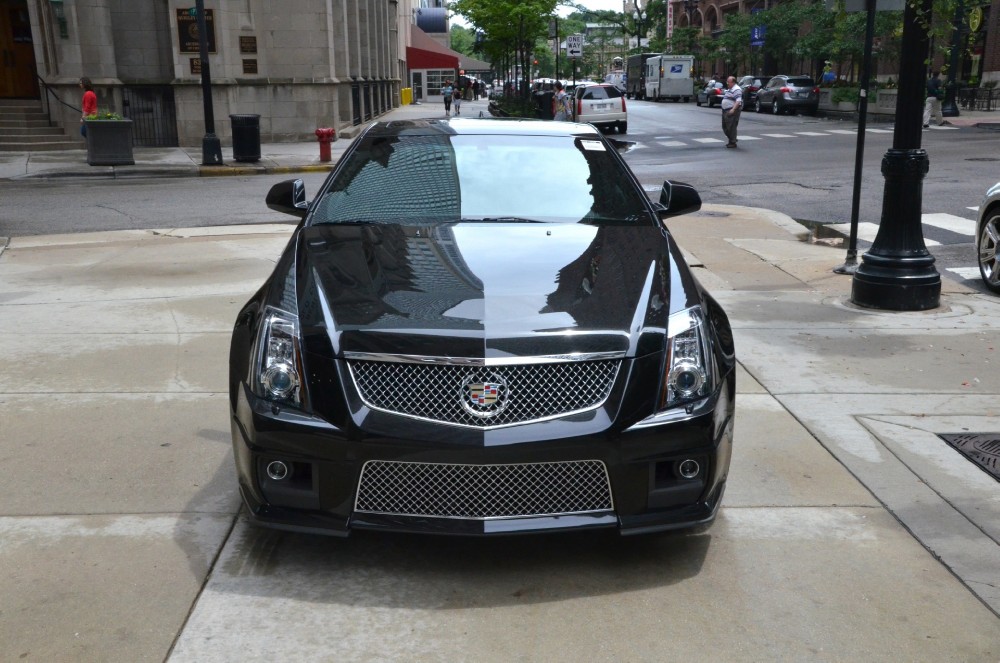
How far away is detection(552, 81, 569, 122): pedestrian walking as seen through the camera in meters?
35.3

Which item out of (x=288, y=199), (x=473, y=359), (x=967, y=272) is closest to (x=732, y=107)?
(x=967, y=272)

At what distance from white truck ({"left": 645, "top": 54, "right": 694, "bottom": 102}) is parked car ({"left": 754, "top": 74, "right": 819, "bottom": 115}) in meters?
18.2

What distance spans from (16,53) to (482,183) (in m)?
27.5

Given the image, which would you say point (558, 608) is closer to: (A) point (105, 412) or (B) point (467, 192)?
(B) point (467, 192)

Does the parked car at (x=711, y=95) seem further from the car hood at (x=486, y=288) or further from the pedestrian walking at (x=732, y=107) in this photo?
the car hood at (x=486, y=288)

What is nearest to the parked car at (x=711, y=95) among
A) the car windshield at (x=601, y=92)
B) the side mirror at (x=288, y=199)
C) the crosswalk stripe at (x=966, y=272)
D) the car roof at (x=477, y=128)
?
the car windshield at (x=601, y=92)

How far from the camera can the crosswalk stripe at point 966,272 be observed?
404 inches

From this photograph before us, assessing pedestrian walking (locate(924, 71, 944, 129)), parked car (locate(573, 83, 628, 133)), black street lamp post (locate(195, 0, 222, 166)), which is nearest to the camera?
black street lamp post (locate(195, 0, 222, 166))

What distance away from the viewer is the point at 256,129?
76.4 feet

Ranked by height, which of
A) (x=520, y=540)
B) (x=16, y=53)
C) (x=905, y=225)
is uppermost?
(x=16, y=53)

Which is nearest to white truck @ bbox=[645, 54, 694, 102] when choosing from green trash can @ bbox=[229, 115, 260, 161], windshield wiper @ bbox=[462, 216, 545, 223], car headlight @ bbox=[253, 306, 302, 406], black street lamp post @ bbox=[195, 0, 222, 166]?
green trash can @ bbox=[229, 115, 260, 161]

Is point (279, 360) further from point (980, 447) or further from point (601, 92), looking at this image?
point (601, 92)

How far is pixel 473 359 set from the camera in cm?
368

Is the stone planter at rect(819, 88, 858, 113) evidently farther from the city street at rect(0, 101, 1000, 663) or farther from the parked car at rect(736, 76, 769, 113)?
the city street at rect(0, 101, 1000, 663)
